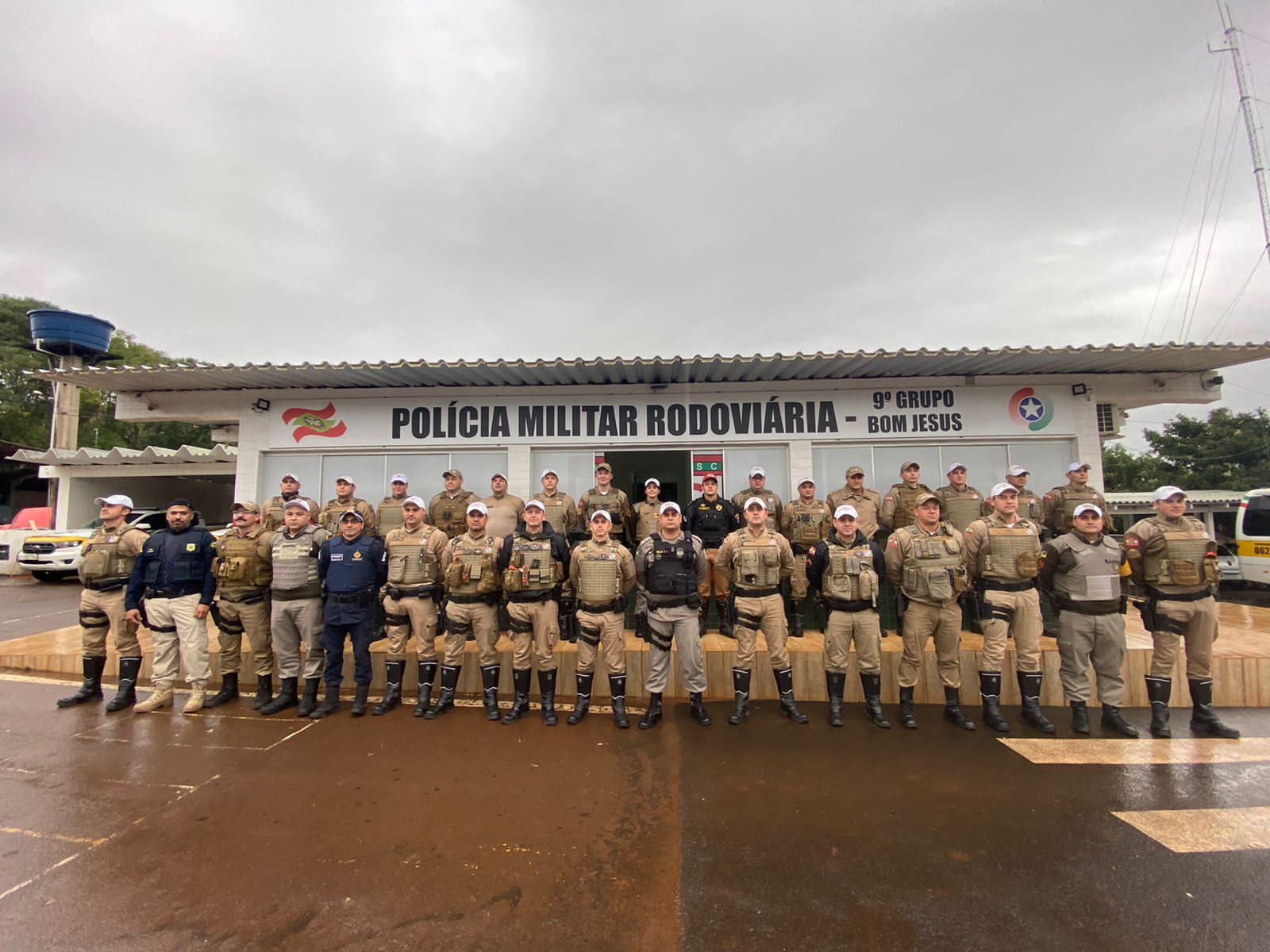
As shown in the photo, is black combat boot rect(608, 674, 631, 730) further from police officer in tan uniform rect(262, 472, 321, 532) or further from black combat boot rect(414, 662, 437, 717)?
police officer in tan uniform rect(262, 472, 321, 532)

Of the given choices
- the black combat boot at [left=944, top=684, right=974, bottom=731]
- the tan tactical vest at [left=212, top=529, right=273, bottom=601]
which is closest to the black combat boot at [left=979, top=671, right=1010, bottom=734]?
the black combat boot at [left=944, top=684, right=974, bottom=731]

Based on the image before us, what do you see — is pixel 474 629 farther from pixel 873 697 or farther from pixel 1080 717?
pixel 1080 717

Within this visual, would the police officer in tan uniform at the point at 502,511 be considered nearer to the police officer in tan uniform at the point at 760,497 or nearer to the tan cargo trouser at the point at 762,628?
the police officer in tan uniform at the point at 760,497

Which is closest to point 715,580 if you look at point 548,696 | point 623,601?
point 623,601

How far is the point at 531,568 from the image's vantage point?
16.2 feet

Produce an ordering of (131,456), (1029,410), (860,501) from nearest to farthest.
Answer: (860,501), (1029,410), (131,456)

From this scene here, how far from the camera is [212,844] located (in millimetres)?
3104

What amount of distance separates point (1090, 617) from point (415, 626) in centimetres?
610

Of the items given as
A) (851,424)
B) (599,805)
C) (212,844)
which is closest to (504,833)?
(599,805)

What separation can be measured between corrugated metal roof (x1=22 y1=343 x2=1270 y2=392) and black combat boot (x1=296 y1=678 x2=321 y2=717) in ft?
12.3

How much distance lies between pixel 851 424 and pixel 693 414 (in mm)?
2238

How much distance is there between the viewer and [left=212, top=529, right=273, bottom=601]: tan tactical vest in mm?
5281

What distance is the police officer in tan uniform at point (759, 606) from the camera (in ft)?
16.2

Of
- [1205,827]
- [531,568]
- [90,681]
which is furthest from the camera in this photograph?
[90,681]
